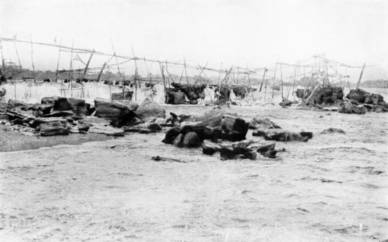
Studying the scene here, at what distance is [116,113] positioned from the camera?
43.9 ft

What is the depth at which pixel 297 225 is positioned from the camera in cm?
464

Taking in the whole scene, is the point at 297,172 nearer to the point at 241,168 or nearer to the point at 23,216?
the point at 241,168

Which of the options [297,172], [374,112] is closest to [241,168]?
[297,172]

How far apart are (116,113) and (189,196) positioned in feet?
26.5

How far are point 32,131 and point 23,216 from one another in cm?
666

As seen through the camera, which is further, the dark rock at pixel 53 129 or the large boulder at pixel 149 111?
the large boulder at pixel 149 111

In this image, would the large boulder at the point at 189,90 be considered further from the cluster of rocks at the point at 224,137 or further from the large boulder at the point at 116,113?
the cluster of rocks at the point at 224,137

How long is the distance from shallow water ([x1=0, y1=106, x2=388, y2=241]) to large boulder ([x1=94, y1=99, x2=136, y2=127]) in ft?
13.6

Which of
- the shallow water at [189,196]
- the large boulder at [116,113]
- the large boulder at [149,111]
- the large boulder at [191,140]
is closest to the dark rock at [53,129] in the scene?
the shallow water at [189,196]

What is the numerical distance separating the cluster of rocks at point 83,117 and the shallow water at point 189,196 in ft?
7.33

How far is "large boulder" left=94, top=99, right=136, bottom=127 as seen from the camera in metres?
13.3

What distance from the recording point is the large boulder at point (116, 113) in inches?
525

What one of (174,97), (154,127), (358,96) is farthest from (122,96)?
(358,96)

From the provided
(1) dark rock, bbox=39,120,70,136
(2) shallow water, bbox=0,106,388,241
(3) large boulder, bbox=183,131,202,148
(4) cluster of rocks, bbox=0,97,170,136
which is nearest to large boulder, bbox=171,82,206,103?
(4) cluster of rocks, bbox=0,97,170,136
